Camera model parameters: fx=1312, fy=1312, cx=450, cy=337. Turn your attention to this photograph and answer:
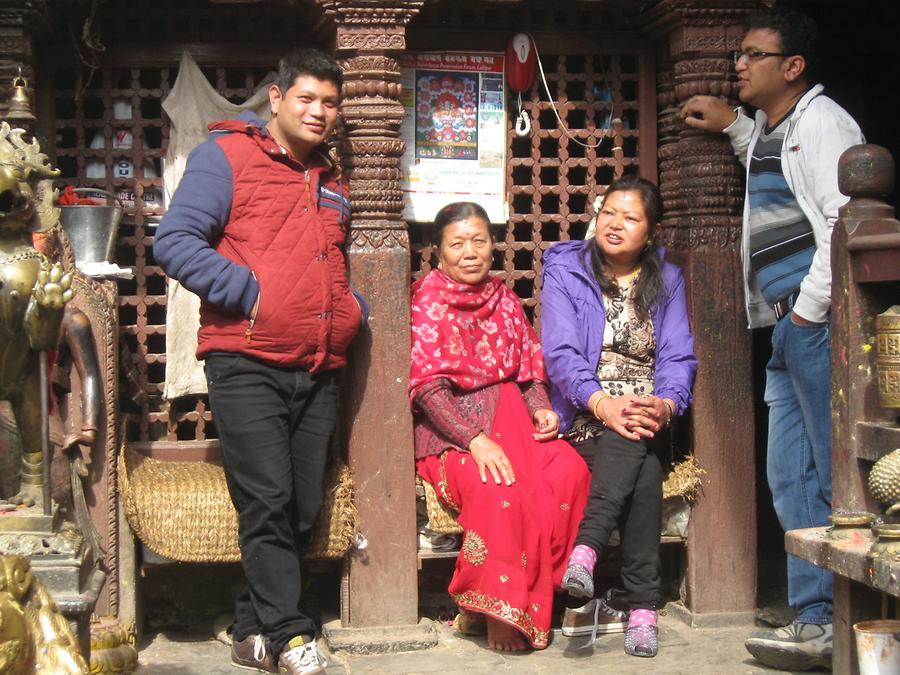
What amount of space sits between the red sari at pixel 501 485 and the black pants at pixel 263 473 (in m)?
0.69

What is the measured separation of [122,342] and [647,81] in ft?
8.99

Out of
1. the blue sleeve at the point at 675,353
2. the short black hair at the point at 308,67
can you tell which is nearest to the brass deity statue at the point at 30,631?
the short black hair at the point at 308,67

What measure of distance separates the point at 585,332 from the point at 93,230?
2159mm

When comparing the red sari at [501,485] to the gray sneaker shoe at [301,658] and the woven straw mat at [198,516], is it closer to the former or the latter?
the woven straw mat at [198,516]

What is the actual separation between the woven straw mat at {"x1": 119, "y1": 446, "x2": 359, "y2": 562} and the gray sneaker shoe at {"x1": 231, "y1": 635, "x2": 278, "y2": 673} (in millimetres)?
369

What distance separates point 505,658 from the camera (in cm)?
536

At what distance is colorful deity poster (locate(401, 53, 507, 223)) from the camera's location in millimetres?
6062

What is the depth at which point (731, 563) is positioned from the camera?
230 inches

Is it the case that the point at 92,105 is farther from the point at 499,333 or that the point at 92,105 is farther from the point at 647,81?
the point at 647,81

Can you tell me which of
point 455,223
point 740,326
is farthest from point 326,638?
point 740,326

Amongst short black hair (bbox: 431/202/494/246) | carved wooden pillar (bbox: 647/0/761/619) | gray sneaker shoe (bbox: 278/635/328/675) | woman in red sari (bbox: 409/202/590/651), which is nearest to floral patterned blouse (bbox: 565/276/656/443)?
woman in red sari (bbox: 409/202/590/651)

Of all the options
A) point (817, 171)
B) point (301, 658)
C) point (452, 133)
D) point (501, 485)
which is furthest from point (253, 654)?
point (817, 171)

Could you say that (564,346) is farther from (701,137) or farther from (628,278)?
(701,137)

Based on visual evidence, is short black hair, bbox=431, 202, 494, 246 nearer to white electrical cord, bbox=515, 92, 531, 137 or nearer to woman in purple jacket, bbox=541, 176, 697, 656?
woman in purple jacket, bbox=541, 176, 697, 656
